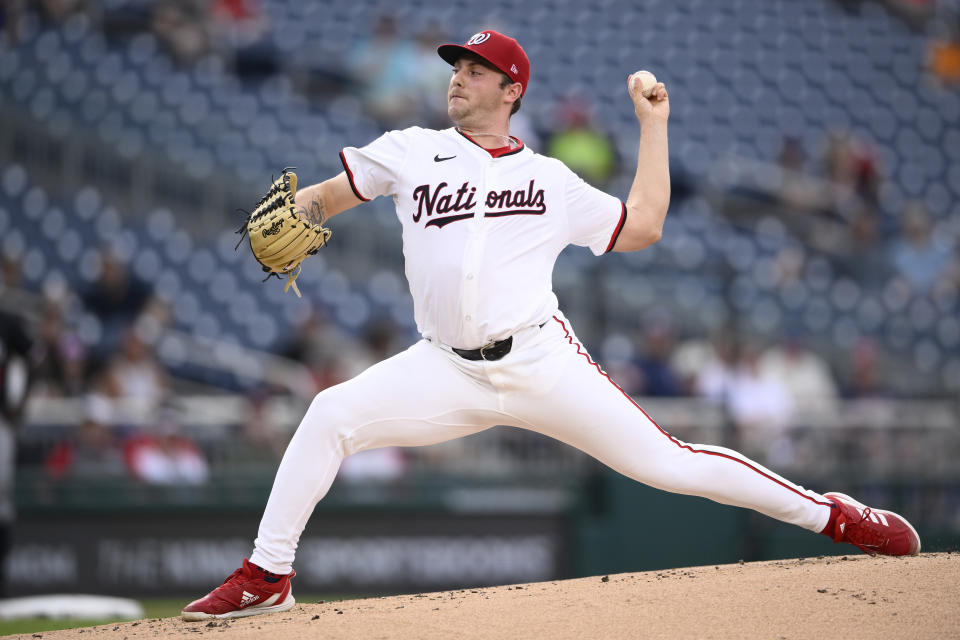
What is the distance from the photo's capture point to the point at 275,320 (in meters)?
9.89

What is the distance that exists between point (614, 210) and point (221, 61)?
29.3ft

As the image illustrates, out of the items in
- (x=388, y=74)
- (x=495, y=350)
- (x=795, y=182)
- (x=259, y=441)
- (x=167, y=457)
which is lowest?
(x=167, y=457)

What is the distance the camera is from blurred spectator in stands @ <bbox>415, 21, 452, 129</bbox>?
10.9 metres

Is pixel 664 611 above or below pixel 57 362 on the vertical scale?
above

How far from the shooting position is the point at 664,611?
11.5 ft

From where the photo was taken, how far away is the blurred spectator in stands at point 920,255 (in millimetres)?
10977

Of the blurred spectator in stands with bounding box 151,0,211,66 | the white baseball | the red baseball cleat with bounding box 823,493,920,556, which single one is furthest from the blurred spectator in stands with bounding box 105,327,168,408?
the red baseball cleat with bounding box 823,493,920,556

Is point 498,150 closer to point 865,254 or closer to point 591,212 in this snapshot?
point 591,212

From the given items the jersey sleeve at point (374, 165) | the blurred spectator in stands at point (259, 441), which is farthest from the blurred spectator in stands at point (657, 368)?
the jersey sleeve at point (374, 165)

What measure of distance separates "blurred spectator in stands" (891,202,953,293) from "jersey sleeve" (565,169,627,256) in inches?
308

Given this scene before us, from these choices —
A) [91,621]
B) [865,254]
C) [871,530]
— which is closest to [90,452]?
[91,621]

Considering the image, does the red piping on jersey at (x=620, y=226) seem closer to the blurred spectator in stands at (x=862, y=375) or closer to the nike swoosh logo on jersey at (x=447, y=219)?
the nike swoosh logo on jersey at (x=447, y=219)

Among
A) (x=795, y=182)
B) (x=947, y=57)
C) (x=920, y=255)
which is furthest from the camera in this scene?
(x=947, y=57)

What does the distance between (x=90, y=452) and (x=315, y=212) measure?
4.38 meters
